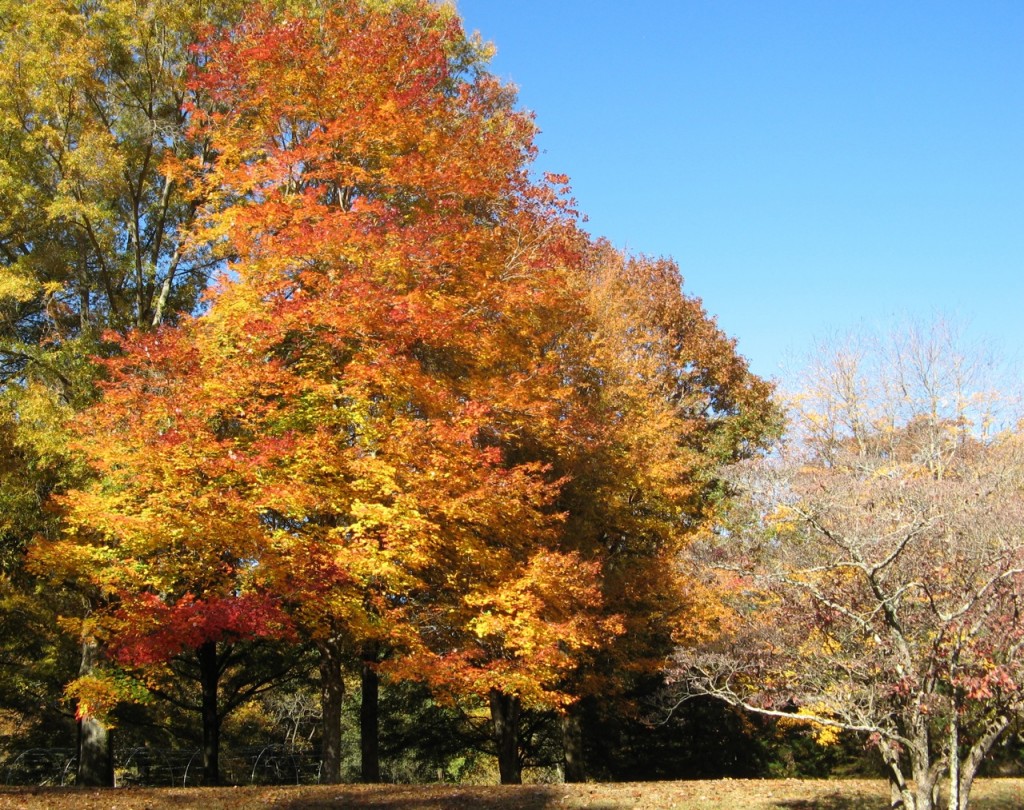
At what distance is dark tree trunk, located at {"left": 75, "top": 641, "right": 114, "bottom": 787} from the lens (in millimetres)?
13977

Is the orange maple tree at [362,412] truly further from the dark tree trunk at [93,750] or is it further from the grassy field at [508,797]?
the grassy field at [508,797]

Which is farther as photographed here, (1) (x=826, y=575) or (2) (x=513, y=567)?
(2) (x=513, y=567)

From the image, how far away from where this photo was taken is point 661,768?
2272 centimetres

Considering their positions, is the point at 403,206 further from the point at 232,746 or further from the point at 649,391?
the point at 232,746

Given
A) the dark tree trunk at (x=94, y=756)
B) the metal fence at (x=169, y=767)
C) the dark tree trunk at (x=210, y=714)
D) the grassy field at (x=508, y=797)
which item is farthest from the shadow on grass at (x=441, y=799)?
the metal fence at (x=169, y=767)

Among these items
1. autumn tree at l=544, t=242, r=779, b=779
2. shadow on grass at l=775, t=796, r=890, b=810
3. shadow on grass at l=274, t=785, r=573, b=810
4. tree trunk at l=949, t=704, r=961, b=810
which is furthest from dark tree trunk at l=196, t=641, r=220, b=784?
tree trunk at l=949, t=704, r=961, b=810

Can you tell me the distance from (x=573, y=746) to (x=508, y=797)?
7.40 m

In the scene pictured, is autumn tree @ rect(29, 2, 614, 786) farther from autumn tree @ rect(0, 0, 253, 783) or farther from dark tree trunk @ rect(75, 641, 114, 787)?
dark tree trunk @ rect(75, 641, 114, 787)

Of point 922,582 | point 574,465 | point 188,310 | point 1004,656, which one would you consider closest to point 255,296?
point 188,310

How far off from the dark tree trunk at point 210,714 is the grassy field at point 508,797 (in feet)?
11.0

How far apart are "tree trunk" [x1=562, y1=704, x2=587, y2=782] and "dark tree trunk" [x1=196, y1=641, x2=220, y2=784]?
7.68 metres

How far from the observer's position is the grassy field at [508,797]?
10.6m

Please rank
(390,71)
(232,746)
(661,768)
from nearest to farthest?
(390,71), (661,768), (232,746)

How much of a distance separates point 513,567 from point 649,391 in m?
11.3
